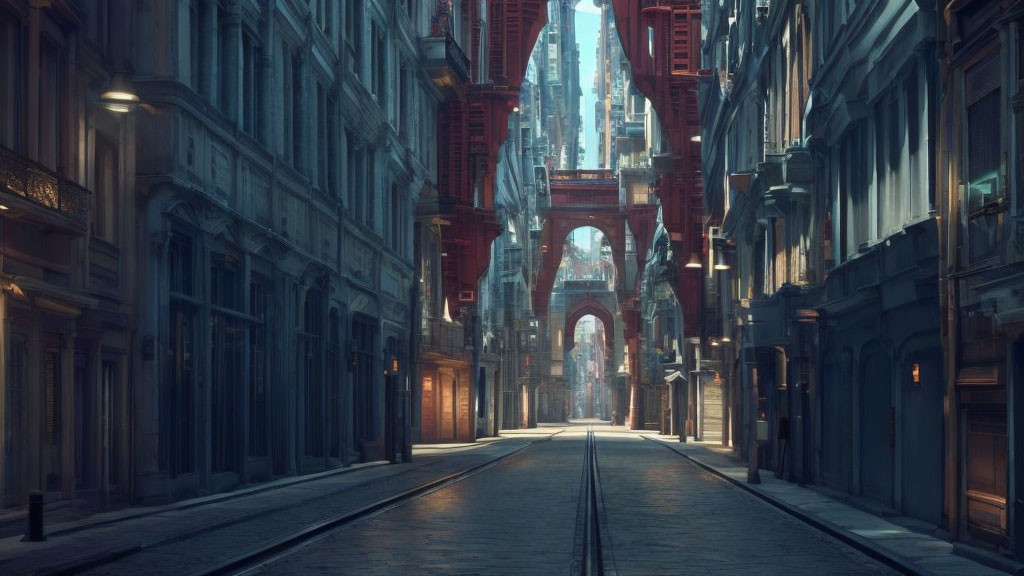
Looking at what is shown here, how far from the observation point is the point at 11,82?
18.0 meters

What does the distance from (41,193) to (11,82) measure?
1503 mm

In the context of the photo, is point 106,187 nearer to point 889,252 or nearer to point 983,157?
point 889,252

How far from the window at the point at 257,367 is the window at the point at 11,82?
11842mm

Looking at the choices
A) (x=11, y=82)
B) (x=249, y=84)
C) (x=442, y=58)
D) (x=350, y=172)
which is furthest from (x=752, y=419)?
(x=11, y=82)

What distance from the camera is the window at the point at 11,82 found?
1775 centimetres

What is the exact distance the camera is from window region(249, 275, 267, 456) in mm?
30078

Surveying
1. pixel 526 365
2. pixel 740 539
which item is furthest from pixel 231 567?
pixel 526 365

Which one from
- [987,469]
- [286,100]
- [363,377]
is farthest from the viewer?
[363,377]

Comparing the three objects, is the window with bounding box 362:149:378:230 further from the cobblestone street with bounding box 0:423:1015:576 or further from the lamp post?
the cobblestone street with bounding box 0:423:1015:576

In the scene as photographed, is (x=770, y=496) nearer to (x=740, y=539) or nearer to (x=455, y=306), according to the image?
(x=740, y=539)

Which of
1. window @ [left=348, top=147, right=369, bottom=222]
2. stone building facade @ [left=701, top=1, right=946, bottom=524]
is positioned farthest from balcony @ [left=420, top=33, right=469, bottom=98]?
stone building facade @ [left=701, top=1, right=946, bottom=524]

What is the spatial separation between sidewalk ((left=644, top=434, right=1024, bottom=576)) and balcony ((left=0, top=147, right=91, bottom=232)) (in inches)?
435

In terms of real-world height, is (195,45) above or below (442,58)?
below

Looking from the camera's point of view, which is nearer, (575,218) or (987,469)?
(987,469)
